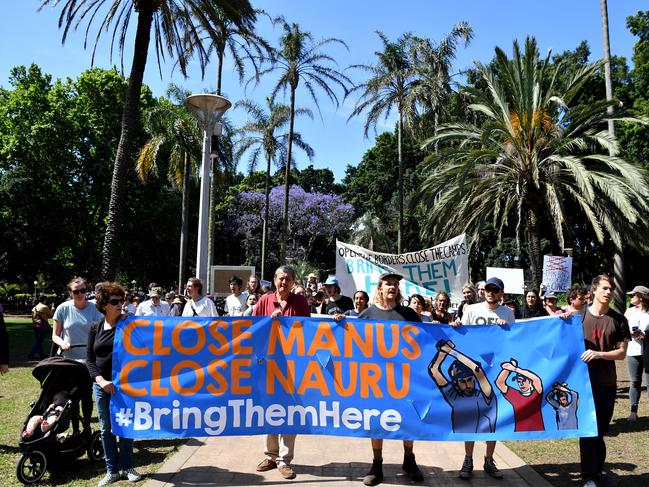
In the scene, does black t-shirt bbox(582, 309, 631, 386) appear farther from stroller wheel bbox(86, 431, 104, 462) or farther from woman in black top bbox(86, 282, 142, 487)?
stroller wheel bbox(86, 431, 104, 462)

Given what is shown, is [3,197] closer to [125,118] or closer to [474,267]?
[125,118]

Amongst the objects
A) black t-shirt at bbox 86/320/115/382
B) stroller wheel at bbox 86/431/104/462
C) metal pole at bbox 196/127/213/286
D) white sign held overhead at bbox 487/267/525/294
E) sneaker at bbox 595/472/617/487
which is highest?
metal pole at bbox 196/127/213/286

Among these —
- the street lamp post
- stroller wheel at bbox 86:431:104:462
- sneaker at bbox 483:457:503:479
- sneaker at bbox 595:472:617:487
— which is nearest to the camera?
sneaker at bbox 595:472:617:487

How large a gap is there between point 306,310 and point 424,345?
124 cm

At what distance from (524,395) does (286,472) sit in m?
2.36

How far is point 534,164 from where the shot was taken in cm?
1500

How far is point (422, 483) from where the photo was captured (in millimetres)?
5410

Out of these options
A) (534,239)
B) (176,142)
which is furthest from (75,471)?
(176,142)

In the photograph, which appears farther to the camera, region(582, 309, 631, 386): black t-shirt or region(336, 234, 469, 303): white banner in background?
region(336, 234, 469, 303): white banner in background

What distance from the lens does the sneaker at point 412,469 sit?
17.9 feet

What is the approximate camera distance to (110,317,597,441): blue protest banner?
5.53 m

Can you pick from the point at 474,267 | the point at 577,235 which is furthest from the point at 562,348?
the point at 474,267

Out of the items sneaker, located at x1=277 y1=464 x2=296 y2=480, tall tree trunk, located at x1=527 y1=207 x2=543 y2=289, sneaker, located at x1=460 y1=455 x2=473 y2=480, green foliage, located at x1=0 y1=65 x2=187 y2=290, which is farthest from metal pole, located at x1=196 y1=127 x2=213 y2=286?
green foliage, located at x1=0 y1=65 x2=187 y2=290

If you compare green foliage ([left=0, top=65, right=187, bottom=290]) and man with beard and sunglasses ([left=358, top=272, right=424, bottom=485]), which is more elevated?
green foliage ([left=0, top=65, right=187, bottom=290])
